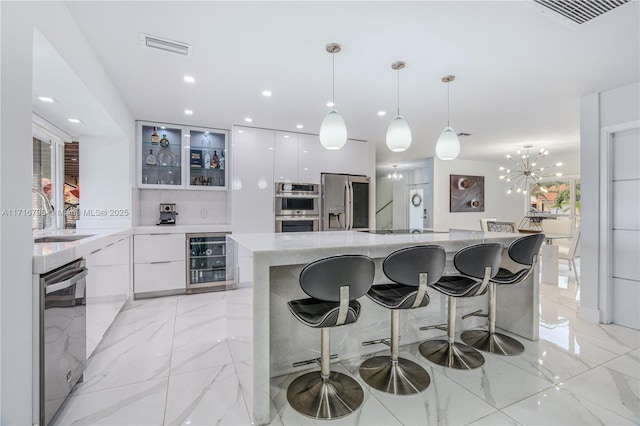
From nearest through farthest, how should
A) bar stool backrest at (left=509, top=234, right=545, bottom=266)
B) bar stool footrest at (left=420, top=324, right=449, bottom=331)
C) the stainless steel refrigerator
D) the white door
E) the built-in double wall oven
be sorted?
bar stool backrest at (left=509, top=234, right=545, bottom=266) → bar stool footrest at (left=420, top=324, right=449, bottom=331) → the white door → the built-in double wall oven → the stainless steel refrigerator

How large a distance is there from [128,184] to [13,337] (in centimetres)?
273

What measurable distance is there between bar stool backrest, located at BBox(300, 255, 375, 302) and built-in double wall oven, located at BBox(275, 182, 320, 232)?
3.07m

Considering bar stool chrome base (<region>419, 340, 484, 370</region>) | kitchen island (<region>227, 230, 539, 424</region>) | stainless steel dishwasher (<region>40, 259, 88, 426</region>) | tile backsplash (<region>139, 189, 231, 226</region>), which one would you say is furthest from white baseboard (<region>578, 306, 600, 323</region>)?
tile backsplash (<region>139, 189, 231, 226</region>)

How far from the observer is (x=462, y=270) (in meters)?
2.17

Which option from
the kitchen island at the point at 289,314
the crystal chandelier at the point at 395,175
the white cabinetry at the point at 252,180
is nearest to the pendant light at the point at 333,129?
the kitchen island at the point at 289,314

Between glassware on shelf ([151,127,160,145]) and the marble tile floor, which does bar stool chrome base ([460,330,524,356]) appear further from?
glassware on shelf ([151,127,160,145])

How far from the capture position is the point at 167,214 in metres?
4.46

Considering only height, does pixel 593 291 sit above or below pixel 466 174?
below

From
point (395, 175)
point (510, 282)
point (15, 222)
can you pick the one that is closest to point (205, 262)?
point (15, 222)

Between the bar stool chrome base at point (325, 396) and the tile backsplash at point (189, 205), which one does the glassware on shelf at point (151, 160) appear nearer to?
the tile backsplash at point (189, 205)

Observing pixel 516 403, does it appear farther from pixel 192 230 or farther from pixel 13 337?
pixel 192 230

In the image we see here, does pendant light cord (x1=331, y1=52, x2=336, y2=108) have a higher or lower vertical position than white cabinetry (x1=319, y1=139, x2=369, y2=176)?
higher

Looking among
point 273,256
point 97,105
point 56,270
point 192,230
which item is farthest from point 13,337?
point 192,230

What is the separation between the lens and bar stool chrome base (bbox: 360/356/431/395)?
76.9 inches
